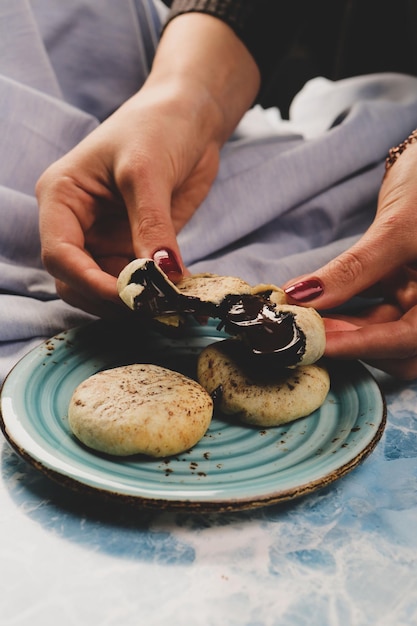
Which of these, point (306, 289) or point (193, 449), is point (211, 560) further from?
point (306, 289)

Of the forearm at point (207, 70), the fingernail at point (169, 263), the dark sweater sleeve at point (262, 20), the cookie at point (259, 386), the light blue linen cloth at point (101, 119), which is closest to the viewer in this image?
the cookie at point (259, 386)

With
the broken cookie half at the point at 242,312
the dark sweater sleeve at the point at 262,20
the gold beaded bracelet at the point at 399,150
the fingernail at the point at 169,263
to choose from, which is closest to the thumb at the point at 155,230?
the fingernail at the point at 169,263

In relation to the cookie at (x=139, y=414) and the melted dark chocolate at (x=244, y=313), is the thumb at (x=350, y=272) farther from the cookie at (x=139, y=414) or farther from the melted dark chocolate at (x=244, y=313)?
the cookie at (x=139, y=414)

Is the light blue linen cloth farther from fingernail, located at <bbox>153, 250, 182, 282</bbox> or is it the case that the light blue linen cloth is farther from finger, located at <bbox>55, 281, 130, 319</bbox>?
fingernail, located at <bbox>153, 250, 182, 282</bbox>

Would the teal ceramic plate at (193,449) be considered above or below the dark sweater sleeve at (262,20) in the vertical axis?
below

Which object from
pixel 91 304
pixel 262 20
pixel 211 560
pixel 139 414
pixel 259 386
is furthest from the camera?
pixel 262 20

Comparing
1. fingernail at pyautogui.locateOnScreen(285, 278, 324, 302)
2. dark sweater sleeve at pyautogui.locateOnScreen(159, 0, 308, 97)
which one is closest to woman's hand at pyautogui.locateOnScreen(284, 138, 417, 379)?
fingernail at pyautogui.locateOnScreen(285, 278, 324, 302)

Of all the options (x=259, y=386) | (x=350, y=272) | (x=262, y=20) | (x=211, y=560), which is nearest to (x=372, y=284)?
(x=350, y=272)

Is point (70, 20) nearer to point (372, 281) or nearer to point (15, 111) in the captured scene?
point (15, 111)
